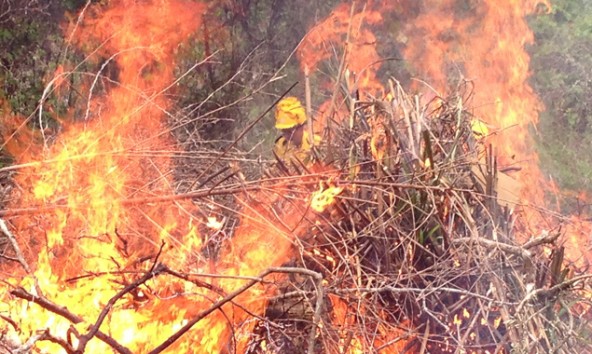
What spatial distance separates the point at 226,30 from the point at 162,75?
1.42 metres

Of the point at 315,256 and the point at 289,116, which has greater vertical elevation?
the point at 315,256

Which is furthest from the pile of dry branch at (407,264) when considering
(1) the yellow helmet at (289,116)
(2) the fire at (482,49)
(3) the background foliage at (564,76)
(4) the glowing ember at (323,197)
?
(3) the background foliage at (564,76)

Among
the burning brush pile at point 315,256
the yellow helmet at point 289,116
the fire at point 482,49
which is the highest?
the burning brush pile at point 315,256

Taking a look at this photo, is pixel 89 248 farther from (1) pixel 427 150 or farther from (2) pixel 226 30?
(2) pixel 226 30

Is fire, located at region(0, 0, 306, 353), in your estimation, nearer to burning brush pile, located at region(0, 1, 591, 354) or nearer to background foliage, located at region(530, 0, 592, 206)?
burning brush pile, located at region(0, 1, 591, 354)

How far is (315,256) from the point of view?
345 cm

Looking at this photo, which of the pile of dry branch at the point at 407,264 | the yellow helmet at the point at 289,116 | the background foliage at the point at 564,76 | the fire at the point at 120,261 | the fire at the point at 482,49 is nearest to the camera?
the fire at the point at 120,261

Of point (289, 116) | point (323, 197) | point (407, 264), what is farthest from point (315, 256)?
point (289, 116)

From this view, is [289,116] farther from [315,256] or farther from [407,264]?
[407,264]

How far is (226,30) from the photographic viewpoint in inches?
384

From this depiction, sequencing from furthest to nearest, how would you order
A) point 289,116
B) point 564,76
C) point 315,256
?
1. point 564,76
2. point 289,116
3. point 315,256

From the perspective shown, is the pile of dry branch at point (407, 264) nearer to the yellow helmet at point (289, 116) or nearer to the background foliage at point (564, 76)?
the yellow helmet at point (289, 116)

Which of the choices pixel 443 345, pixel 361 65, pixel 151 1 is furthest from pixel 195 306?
pixel 361 65

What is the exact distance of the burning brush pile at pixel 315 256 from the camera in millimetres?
3037
